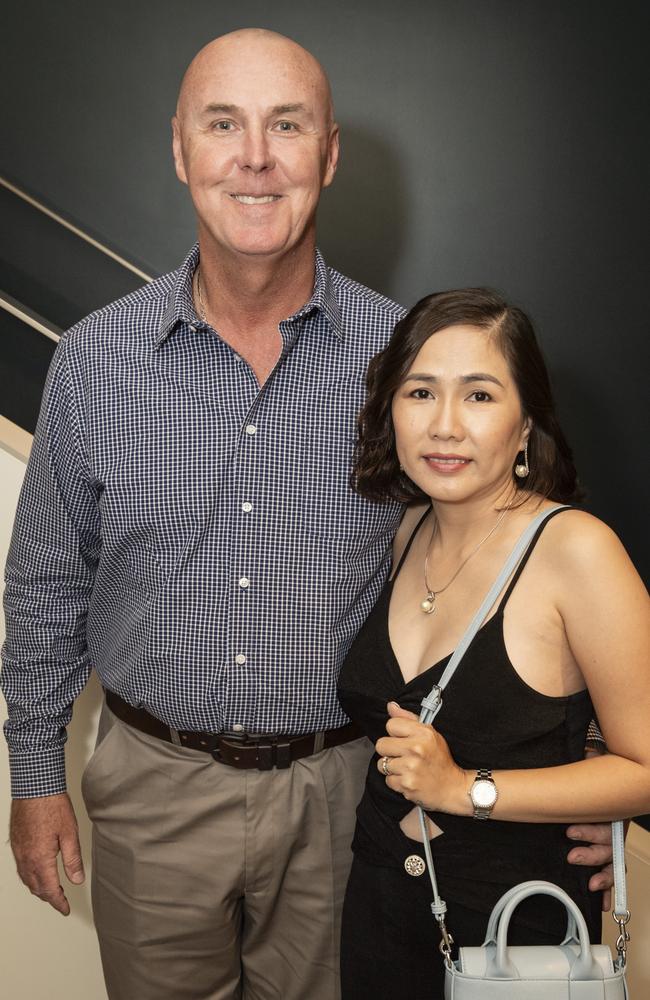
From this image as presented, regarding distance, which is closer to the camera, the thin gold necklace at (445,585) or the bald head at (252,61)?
the thin gold necklace at (445,585)

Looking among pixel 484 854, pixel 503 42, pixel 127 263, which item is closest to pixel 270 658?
pixel 484 854

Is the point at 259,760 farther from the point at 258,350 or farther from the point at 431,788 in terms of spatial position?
the point at 258,350

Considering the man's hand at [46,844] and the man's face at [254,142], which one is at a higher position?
the man's face at [254,142]

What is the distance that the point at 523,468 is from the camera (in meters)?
1.78

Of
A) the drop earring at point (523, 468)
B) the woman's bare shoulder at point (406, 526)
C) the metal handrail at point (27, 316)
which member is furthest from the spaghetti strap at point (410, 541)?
the metal handrail at point (27, 316)

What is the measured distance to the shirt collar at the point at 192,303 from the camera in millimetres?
1932

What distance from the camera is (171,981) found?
2.05m

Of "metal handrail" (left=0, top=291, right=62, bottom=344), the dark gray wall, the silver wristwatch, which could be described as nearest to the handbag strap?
the silver wristwatch

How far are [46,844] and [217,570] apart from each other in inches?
27.3

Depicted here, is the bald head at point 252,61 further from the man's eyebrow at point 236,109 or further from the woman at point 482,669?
the woman at point 482,669

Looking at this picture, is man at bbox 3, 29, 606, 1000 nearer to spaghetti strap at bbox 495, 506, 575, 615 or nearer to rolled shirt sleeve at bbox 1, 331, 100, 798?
rolled shirt sleeve at bbox 1, 331, 100, 798

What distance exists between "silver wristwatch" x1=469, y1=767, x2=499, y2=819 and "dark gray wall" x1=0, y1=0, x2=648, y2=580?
4.35ft

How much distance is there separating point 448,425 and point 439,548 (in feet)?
0.92

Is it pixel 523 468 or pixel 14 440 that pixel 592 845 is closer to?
pixel 523 468
